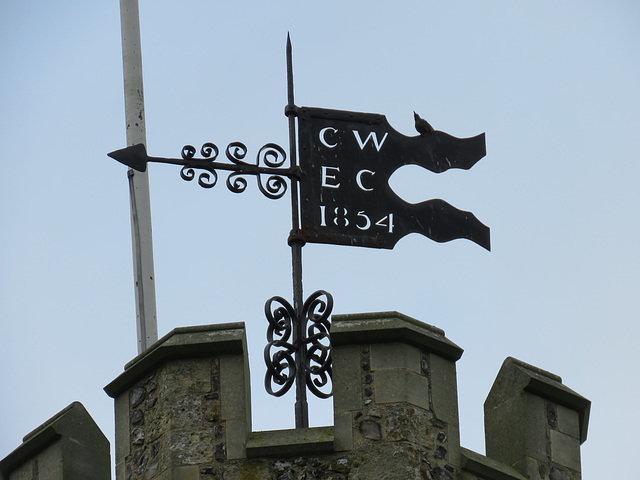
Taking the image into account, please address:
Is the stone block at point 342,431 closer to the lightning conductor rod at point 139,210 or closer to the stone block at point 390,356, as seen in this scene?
the stone block at point 390,356

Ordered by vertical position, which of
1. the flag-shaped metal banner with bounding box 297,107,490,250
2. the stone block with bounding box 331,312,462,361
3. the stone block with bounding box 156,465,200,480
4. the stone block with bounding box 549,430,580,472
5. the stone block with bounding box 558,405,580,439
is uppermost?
the flag-shaped metal banner with bounding box 297,107,490,250

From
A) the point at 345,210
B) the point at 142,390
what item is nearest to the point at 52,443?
the point at 142,390

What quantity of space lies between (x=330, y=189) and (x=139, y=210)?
303 centimetres

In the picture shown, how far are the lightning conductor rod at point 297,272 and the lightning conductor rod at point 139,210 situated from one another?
2622 mm

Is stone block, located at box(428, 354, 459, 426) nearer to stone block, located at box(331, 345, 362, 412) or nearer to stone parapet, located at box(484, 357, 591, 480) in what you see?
stone block, located at box(331, 345, 362, 412)

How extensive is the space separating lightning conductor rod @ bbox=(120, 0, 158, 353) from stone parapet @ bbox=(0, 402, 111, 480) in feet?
9.63

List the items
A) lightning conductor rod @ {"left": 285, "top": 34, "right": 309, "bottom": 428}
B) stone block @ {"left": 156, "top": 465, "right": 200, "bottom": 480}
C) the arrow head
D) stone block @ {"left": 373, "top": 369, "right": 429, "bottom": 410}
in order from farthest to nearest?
the arrow head < lightning conductor rod @ {"left": 285, "top": 34, "right": 309, "bottom": 428} < stone block @ {"left": 373, "top": 369, "right": 429, "bottom": 410} < stone block @ {"left": 156, "top": 465, "right": 200, "bottom": 480}

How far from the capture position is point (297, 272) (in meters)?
9.55

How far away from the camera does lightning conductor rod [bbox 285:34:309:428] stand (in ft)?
30.1

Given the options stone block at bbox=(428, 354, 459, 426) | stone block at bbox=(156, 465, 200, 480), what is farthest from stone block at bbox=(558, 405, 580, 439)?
stone block at bbox=(156, 465, 200, 480)

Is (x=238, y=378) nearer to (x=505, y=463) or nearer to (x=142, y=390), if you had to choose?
(x=142, y=390)

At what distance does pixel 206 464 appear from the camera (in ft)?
28.2

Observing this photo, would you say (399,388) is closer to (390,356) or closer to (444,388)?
(390,356)

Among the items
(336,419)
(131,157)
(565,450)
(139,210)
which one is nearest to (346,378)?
(336,419)
